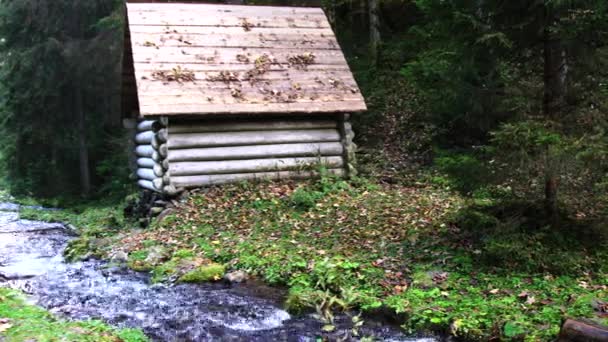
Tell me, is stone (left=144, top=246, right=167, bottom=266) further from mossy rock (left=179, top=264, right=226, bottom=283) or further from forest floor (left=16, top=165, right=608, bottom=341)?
mossy rock (left=179, top=264, right=226, bottom=283)

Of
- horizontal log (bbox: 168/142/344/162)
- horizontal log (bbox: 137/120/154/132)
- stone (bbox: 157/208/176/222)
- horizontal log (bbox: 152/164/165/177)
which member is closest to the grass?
stone (bbox: 157/208/176/222)

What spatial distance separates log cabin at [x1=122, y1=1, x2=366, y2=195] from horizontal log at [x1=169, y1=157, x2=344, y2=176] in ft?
0.08

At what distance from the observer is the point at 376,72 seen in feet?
64.5

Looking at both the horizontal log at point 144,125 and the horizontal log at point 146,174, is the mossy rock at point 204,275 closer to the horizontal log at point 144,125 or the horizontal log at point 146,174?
the horizontal log at point 146,174

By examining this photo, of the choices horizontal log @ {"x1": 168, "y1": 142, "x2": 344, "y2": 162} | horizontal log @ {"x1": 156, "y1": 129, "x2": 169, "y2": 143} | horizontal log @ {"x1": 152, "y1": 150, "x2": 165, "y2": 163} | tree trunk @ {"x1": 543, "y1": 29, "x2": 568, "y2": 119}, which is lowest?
horizontal log @ {"x1": 168, "y1": 142, "x2": 344, "y2": 162}

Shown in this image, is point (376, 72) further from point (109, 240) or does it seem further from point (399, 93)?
point (109, 240)

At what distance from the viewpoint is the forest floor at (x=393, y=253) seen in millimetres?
6047

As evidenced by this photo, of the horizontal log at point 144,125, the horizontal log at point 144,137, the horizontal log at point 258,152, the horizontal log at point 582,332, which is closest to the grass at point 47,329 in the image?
the horizontal log at point 582,332

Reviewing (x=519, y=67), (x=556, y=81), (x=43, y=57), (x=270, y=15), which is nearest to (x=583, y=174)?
(x=556, y=81)

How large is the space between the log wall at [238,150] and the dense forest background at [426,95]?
1499 mm

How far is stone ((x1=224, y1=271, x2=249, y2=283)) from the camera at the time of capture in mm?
8422

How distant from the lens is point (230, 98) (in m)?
12.7

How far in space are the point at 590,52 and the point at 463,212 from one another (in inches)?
103

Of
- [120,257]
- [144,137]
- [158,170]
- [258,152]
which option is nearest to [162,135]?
[158,170]
